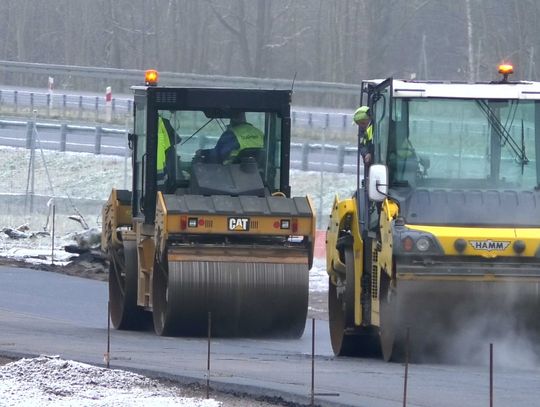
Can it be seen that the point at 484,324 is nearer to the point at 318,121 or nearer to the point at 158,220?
the point at 158,220

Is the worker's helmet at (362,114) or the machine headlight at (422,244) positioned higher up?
the worker's helmet at (362,114)

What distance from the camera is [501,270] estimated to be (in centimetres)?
1137

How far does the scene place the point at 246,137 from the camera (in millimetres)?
15562

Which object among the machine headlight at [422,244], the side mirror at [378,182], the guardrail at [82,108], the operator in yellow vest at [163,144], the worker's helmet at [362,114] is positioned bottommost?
the machine headlight at [422,244]

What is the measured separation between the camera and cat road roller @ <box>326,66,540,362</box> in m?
11.4

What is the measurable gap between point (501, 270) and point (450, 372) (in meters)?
0.91

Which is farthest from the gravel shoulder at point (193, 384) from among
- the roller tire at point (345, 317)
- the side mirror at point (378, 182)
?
the roller tire at point (345, 317)

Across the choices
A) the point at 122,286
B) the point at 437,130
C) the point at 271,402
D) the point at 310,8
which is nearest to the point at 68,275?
the point at 122,286

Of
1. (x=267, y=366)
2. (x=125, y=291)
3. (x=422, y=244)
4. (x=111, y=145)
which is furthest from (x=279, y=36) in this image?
(x=422, y=244)

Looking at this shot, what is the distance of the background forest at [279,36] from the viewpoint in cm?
4816

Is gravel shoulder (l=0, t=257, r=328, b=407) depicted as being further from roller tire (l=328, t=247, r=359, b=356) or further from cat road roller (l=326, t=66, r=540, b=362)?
roller tire (l=328, t=247, r=359, b=356)

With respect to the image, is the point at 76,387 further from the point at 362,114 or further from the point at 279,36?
the point at 279,36

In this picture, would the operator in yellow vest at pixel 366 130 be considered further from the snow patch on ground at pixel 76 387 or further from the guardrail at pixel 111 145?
the guardrail at pixel 111 145

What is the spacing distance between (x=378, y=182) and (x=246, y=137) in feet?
13.3
